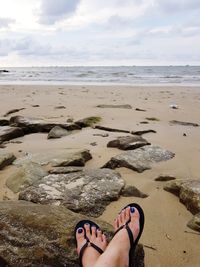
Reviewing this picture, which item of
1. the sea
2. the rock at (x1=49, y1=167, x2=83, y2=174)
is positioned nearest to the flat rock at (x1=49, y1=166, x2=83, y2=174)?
the rock at (x1=49, y1=167, x2=83, y2=174)

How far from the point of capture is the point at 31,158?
3893mm

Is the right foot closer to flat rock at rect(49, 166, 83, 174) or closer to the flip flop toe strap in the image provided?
the flip flop toe strap

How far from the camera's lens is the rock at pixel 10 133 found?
482 centimetres

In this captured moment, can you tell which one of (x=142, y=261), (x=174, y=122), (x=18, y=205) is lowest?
(x=174, y=122)

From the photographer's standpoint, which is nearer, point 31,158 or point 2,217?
point 2,217

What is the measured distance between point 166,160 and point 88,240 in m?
1.81

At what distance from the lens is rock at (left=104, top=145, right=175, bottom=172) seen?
3.53 m

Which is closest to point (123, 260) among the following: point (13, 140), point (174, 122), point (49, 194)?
point (49, 194)

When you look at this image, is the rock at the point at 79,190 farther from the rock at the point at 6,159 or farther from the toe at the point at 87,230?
the rock at the point at 6,159

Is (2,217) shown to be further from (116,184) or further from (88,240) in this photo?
(116,184)

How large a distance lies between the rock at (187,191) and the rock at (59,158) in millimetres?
1015

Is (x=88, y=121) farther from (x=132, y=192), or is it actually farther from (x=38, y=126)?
(x=132, y=192)

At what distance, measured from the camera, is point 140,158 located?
3.71m

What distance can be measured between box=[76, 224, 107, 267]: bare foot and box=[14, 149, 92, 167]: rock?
4.44 feet
